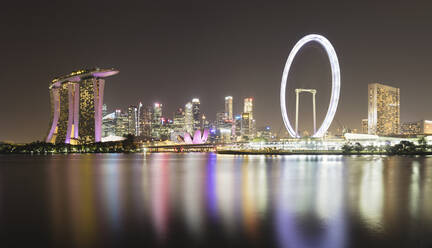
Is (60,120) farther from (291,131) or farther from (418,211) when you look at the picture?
(418,211)

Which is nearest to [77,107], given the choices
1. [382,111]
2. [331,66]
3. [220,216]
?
[331,66]

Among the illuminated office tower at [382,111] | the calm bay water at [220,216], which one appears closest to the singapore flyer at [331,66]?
the calm bay water at [220,216]

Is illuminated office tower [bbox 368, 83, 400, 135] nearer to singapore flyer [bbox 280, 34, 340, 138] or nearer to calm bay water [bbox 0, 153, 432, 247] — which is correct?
singapore flyer [bbox 280, 34, 340, 138]

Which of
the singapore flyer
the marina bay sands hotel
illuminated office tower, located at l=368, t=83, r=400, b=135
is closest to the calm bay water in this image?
the singapore flyer

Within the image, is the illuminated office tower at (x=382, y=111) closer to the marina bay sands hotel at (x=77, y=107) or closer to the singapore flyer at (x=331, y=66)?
the marina bay sands hotel at (x=77, y=107)

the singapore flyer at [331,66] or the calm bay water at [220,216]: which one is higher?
the singapore flyer at [331,66]

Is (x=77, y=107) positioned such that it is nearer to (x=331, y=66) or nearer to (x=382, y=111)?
(x=331, y=66)

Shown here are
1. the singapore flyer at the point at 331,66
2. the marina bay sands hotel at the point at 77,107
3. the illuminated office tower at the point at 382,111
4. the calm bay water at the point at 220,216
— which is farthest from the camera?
the illuminated office tower at the point at 382,111
